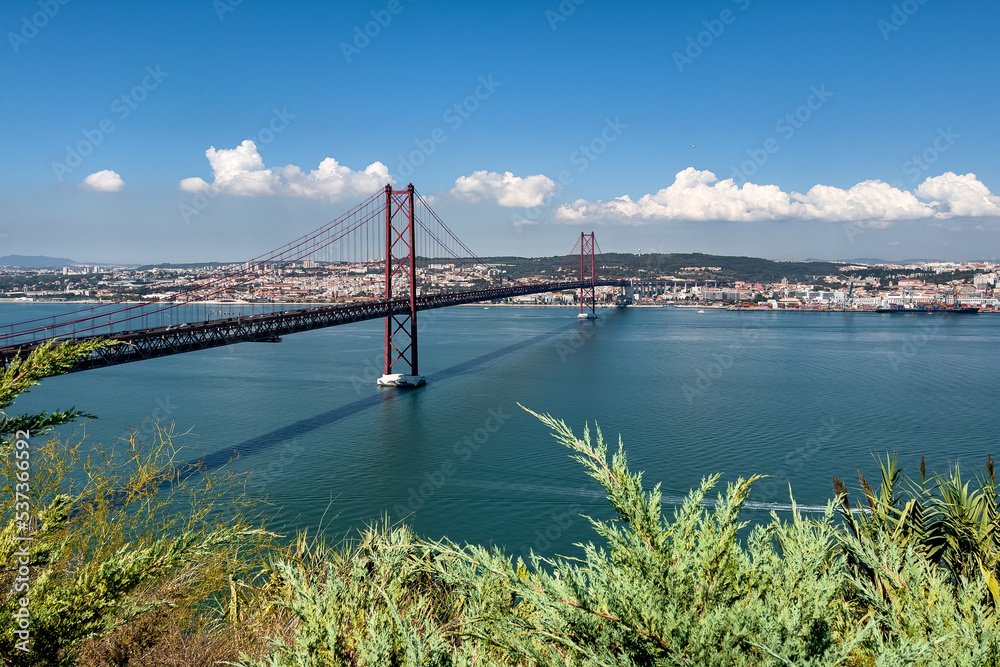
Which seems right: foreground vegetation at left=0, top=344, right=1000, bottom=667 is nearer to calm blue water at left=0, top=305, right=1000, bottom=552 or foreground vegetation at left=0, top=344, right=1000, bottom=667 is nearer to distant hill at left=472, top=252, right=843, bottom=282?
calm blue water at left=0, top=305, right=1000, bottom=552

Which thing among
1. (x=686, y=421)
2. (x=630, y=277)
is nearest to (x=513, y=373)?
(x=686, y=421)

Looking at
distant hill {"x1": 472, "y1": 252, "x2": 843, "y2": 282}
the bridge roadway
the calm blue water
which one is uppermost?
distant hill {"x1": 472, "y1": 252, "x2": 843, "y2": 282}

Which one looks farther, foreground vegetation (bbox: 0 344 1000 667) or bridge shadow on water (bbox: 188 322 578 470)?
bridge shadow on water (bbox: 188 322 578 470)

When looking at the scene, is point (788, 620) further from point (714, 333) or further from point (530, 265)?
point (530, 265)

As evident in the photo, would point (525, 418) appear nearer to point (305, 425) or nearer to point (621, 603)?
point (305, 425)

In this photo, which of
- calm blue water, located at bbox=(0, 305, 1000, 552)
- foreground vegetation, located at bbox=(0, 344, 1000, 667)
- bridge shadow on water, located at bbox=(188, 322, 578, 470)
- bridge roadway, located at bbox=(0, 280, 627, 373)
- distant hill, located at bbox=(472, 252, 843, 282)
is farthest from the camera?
distant hill, located at bbox=(472, 252, 843, 282)

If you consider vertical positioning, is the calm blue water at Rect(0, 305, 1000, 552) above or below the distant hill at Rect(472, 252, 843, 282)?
below

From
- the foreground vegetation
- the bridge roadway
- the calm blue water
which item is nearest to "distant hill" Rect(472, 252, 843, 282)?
the calm blue water

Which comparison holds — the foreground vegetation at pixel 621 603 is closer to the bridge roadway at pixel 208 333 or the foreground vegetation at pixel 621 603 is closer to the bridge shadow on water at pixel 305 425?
the bridge roadway at pixel 208 333

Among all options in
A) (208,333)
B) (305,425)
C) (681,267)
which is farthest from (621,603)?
(681,267)
